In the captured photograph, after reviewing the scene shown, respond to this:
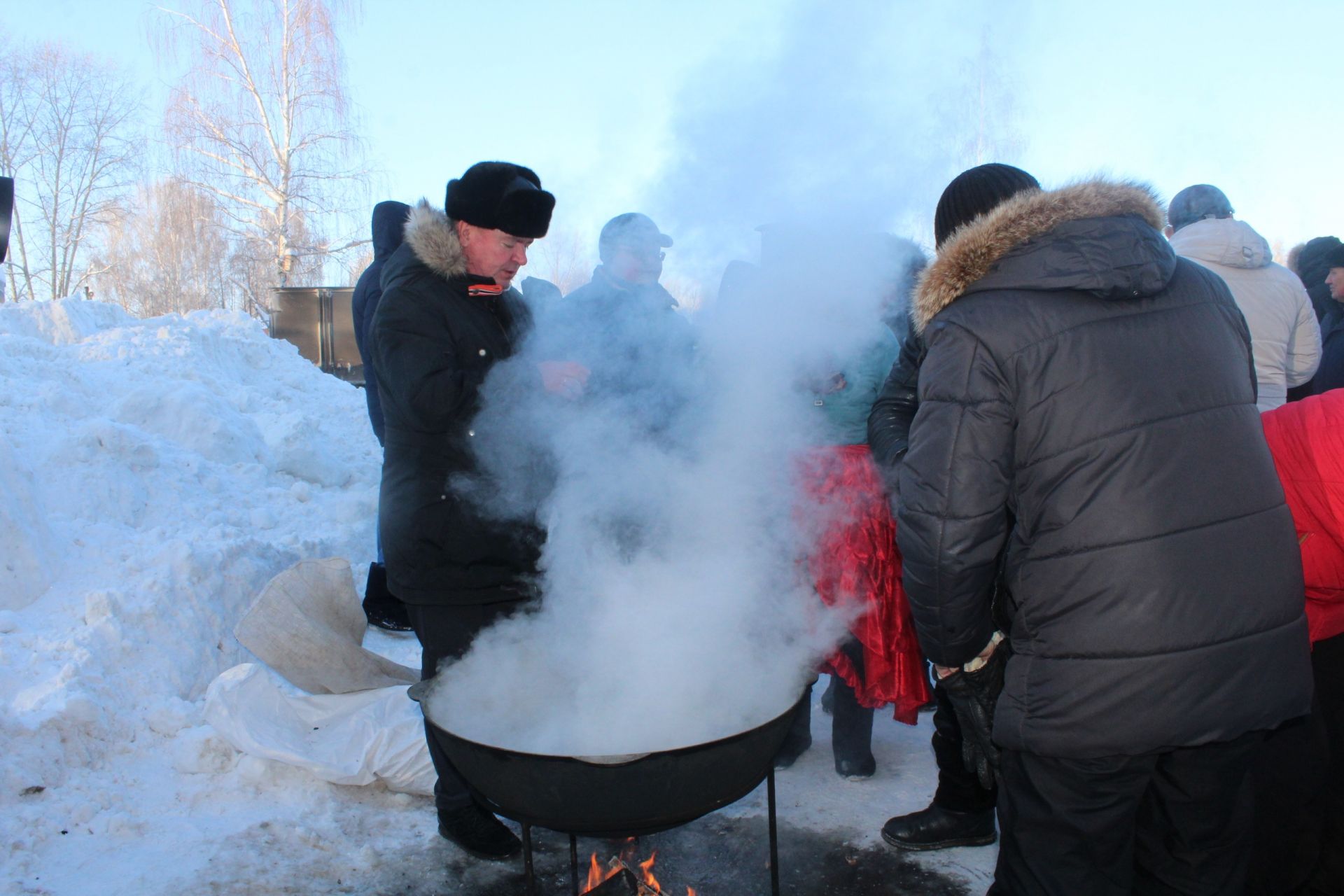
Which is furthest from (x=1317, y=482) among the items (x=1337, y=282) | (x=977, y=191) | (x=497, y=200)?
(x=1337, y=282)

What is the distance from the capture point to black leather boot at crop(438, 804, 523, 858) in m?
2.93

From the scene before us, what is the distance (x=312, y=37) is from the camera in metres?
19.7

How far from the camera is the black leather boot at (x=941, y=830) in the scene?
2.98 m

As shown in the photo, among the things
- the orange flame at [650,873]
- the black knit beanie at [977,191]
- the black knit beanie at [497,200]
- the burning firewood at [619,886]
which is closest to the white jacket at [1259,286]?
the black knit beanie at [977,191]

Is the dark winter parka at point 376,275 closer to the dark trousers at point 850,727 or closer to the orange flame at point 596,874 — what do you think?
the orange flame at point 596,874

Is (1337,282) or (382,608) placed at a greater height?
(1337,282)

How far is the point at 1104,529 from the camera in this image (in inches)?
69.1

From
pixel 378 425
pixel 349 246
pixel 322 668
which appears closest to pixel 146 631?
pixel 322 668

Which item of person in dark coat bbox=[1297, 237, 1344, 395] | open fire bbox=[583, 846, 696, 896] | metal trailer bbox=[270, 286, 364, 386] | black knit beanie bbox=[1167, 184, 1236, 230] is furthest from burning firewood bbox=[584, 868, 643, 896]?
metal trailer bbox=[270, 286, 364, 386]

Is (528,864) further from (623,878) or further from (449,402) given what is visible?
(449,402)

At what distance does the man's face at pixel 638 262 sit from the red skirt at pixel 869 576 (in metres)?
0.97

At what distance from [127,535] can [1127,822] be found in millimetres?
4696

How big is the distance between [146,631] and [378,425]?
1.54 m

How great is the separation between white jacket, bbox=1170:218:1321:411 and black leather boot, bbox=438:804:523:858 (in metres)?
3.65
